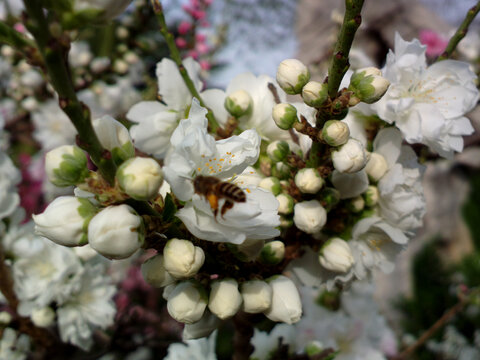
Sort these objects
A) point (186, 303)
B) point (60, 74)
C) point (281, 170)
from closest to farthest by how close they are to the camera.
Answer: point (60, 74) → point (186, 303) → point (281, 170)

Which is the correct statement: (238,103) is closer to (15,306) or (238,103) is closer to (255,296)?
(255,296)

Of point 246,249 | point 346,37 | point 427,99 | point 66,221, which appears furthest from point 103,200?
point 427,99

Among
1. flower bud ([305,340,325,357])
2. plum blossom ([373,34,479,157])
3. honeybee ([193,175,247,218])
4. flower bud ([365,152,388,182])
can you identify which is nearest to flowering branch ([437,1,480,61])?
plum blossom ([373,34,479,157])

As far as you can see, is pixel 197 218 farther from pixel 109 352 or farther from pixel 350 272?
pixel 109 352

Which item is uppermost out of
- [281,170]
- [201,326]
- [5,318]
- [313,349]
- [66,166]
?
[66,166]

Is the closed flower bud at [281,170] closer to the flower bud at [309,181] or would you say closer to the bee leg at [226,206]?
the flower bud at [309,181]
